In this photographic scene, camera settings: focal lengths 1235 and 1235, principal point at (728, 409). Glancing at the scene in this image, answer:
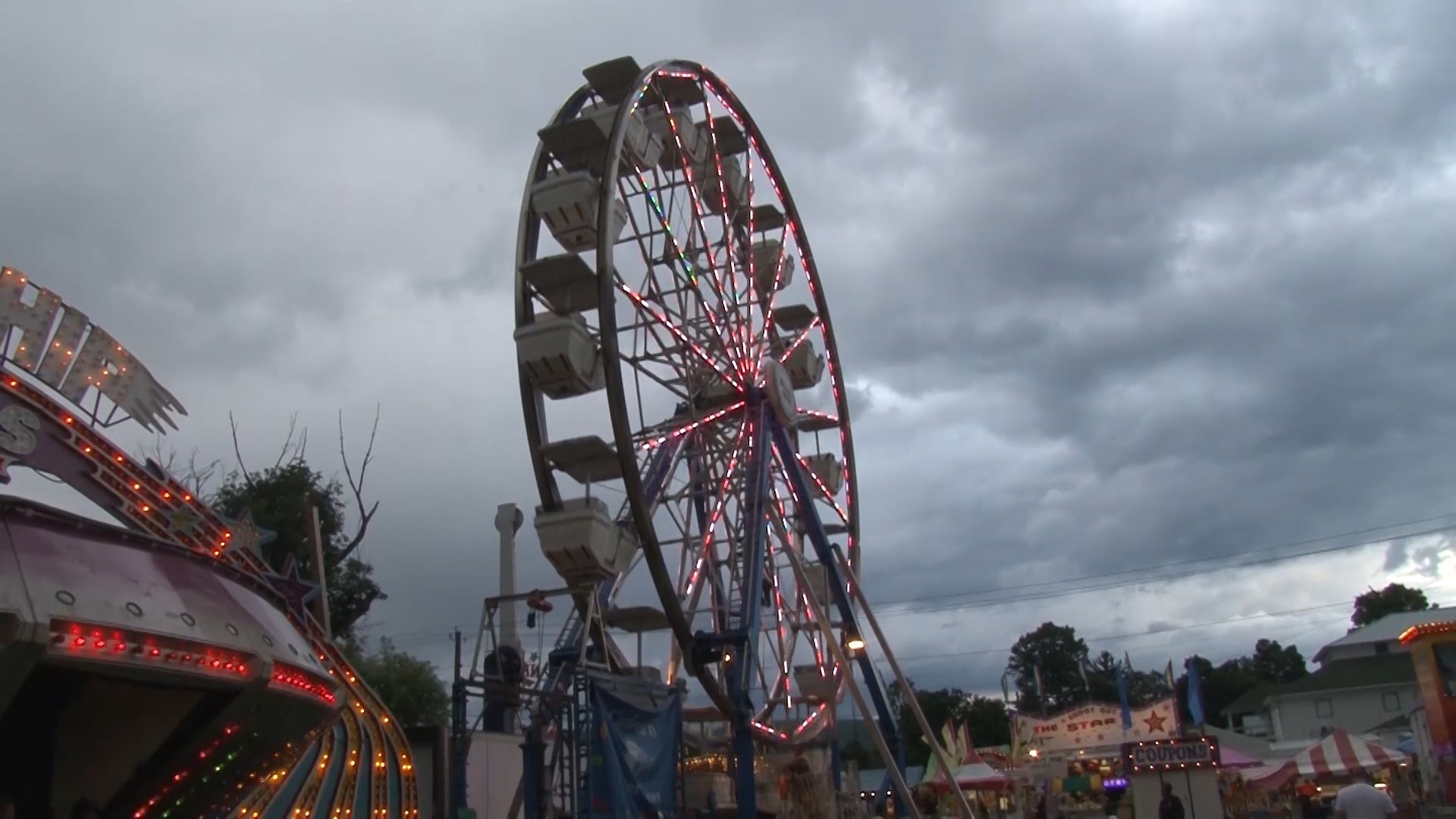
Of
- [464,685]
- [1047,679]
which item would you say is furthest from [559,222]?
[1047,679]

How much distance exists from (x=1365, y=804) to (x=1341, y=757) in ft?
49.1

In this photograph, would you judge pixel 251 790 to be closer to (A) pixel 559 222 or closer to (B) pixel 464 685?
(B) pixel 464 685

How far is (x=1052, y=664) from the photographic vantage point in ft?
271

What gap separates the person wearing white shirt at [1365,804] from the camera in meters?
9.27

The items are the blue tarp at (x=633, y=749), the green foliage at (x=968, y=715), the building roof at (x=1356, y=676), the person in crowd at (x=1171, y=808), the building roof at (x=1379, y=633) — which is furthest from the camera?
the green foliage at (x=968, y=715)

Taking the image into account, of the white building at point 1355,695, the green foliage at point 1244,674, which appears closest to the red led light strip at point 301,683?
the white building at point 1355,695

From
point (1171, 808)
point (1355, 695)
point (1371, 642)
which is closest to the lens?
point (1171, 808)

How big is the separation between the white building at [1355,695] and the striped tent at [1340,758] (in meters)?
21.3

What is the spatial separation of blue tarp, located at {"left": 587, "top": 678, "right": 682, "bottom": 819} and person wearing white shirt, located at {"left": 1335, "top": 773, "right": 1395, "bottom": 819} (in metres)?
6.88

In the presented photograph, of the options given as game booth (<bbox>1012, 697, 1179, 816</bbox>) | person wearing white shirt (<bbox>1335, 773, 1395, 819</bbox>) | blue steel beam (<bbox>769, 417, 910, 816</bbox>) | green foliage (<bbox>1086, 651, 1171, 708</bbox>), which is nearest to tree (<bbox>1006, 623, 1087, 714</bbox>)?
green foliage (<bbox>1086, 651, 1171, 708</bbox>)

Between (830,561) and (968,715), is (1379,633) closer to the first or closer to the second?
(968,715)

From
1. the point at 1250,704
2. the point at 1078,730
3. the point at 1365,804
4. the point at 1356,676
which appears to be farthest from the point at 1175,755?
the point at 1250,704

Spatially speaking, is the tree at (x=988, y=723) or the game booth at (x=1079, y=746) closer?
the game booth at (x=1079, y=746)

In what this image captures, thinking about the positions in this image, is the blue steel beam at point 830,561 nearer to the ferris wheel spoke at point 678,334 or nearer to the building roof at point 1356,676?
the ferris wheel spoke at point 678,334
